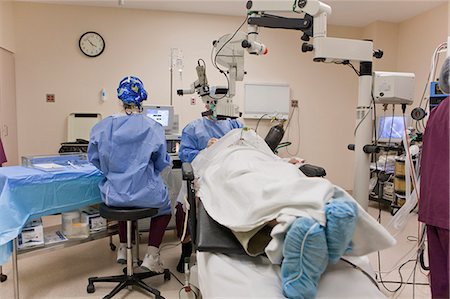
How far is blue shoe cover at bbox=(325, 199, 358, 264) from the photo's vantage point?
0.92m

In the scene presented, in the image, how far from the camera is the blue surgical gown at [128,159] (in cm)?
200

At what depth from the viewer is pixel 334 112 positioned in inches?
200

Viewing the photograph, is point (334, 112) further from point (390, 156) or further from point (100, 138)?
point (100, 138)

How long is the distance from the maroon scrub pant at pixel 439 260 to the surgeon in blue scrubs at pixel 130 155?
1505mm

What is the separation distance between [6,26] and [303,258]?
4.32 meters

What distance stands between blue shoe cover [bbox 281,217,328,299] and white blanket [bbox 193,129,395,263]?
0.04 m

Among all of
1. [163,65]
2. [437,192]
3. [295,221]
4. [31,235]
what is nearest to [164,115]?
[163,65]

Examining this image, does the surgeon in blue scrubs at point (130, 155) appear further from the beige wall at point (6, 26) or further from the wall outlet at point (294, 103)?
the wall outlet at point (294, 103)

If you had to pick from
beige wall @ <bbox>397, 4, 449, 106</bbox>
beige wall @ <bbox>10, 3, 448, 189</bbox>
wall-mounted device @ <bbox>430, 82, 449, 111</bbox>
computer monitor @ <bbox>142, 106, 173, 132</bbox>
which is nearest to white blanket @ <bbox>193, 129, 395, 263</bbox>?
wall-mounted device @ <bbox>430, 82, 449, 111</bbox>

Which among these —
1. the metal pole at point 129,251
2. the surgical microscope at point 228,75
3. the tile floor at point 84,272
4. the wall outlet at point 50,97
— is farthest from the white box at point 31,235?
the wall outlet at point 50,97

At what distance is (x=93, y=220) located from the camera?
2350 mm

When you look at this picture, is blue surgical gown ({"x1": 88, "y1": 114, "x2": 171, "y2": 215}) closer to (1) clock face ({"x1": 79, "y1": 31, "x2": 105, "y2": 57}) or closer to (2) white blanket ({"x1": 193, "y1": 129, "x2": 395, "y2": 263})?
(2) white blanket ({"x1": 193, "y1": 129, "x2": 395, "y2": 263})

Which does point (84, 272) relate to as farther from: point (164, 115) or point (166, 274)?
point (164, 115)

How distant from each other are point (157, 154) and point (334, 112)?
3.67m
